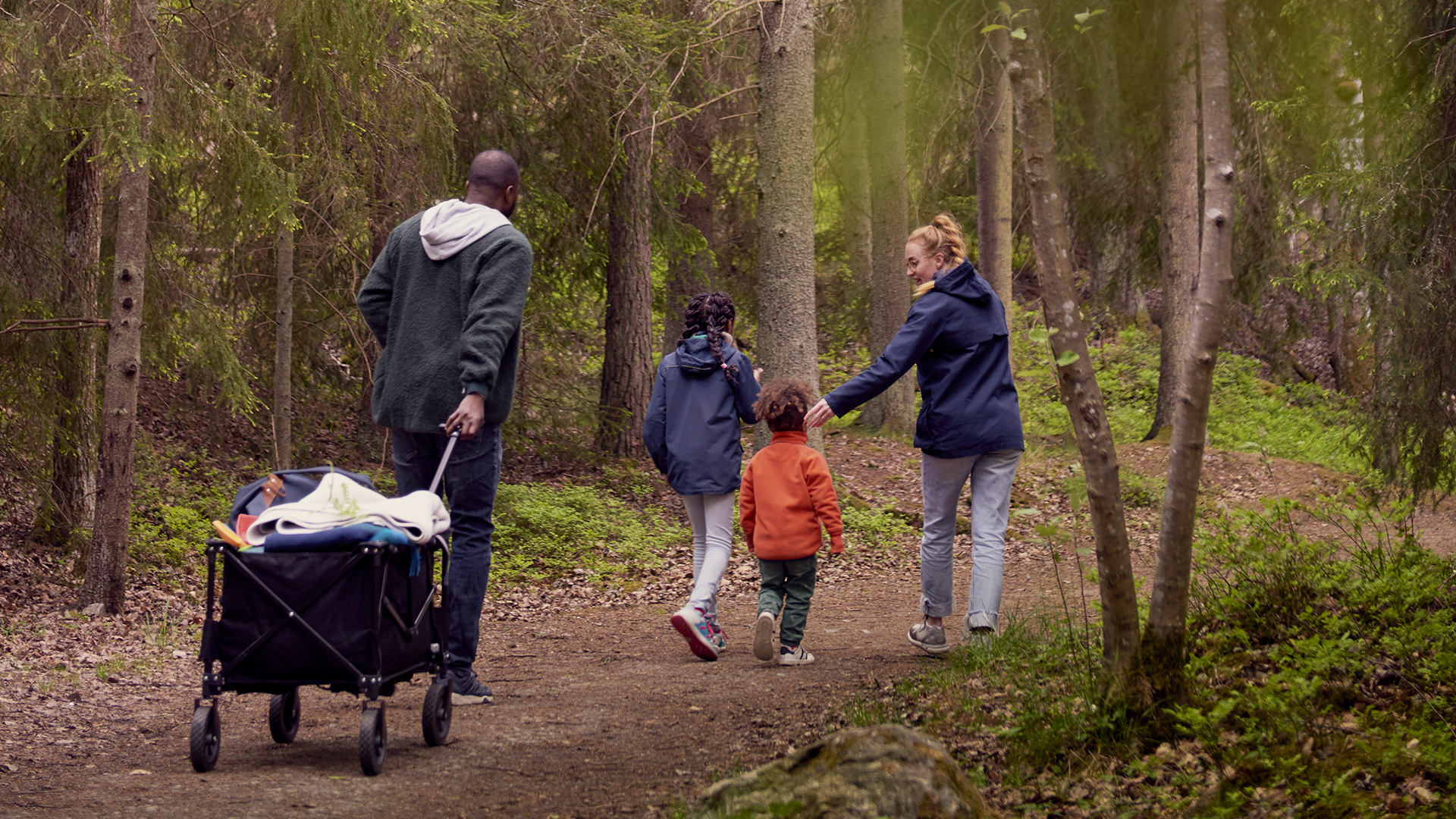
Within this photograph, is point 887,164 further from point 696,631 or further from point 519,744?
point 519,744

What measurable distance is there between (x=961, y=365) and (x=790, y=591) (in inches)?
59.5

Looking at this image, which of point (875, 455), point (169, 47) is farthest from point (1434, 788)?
point (875, 455)

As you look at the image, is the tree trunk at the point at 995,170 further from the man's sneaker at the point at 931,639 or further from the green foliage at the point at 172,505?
the green foliage at the point at 172,505

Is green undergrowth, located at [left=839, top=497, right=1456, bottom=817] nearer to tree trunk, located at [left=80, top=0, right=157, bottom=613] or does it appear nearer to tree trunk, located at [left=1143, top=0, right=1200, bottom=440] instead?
tree trunk, located at [left=80, top=0, right=157, bottom=613]

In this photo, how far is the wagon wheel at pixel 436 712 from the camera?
4344 millimetres

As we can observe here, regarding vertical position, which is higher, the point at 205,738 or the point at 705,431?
the point at 705,431

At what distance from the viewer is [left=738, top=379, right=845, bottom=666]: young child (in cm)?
588

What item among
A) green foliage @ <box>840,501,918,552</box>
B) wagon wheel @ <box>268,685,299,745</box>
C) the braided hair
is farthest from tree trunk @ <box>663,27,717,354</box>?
wagon wheel @ <box>268,685,299,745</box>

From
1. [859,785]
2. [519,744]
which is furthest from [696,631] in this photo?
[859,785]

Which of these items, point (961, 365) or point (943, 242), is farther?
point (943, 242)

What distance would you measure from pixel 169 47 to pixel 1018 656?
703 cm

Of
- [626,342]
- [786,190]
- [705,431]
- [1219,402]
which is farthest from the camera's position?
[1219,402]

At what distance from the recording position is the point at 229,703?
5.62m

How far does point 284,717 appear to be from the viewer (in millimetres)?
4570
